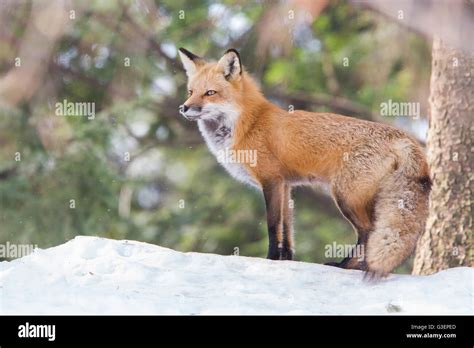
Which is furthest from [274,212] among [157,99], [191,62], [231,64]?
[157,99]

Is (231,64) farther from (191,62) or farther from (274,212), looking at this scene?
(274,212)

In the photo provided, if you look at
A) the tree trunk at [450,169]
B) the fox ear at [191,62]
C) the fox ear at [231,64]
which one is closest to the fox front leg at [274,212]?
the fox ear at [231,64]

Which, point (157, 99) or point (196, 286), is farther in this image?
Result: point (157, 99)

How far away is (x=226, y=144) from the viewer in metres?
6.66

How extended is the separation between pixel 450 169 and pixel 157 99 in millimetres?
7098

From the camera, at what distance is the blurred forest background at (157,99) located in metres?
11.2

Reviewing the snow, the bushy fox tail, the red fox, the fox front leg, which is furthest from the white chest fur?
the bushy fox tail

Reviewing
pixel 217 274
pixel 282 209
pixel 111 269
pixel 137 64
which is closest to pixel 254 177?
pixel 282 209

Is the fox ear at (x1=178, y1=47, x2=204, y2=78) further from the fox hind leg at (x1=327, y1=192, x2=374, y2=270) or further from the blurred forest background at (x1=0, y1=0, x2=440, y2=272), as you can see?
the blurred forest background at (x1=0, y1=0, x2=440, y2=272)

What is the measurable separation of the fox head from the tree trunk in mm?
1980

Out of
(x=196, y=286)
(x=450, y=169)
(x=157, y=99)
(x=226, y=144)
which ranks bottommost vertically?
(x=196, y=286)

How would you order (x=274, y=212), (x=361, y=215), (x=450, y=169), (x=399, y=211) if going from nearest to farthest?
(x=399, y=211) < (x=361, y=215) < (x=274, y=212) < (x=450, y=169)

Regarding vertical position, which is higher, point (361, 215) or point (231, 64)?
point (231, 64)

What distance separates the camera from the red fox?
5.79 m
